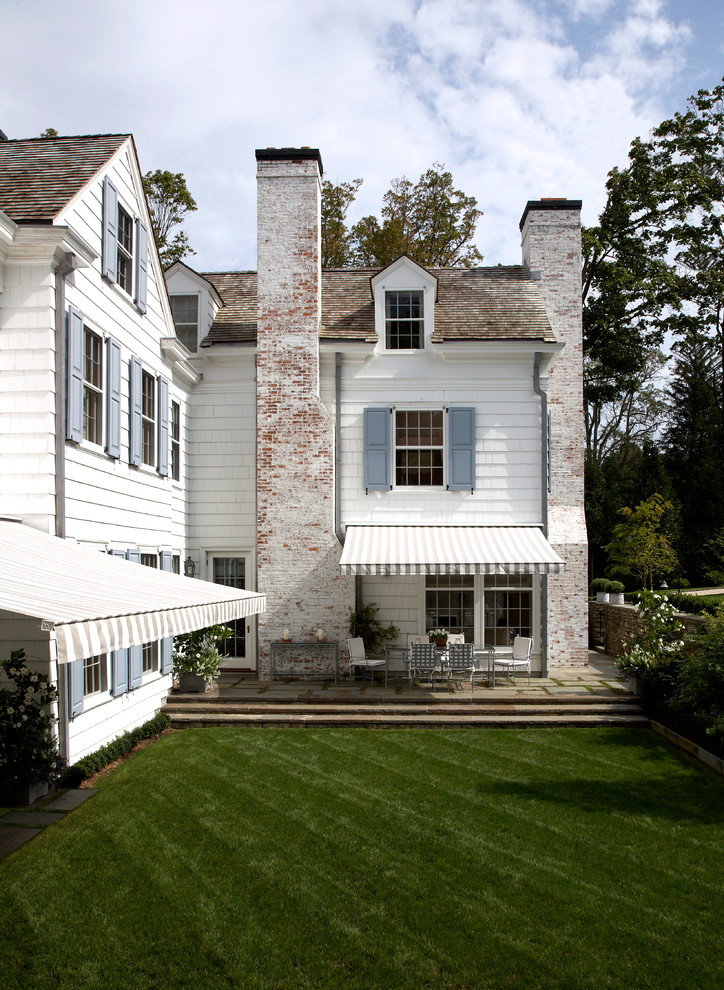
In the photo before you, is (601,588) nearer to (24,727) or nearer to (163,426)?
(163,426)

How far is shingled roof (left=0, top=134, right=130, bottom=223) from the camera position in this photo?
11125 millimetres

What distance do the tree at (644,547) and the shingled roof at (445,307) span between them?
33.5 feet

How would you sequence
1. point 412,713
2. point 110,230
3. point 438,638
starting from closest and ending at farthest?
point 110,230 < point 412,713 < point 438,638

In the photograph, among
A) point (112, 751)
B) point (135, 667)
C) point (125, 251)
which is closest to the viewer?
point (112, 751)

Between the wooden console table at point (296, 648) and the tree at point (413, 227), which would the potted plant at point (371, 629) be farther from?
the tree at point (413, 227)

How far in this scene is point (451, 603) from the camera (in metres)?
18.3

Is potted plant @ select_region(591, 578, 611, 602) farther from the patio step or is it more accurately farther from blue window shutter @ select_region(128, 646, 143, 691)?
blue window shutter @ select_region(128, 646, 143, 691)

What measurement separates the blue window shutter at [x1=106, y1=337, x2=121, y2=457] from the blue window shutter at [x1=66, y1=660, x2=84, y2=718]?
369cm

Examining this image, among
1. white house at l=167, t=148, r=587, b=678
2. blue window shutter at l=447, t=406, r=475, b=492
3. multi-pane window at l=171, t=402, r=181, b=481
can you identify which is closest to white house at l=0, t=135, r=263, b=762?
multi-pane window at l=171, t=402, r=181, b=481

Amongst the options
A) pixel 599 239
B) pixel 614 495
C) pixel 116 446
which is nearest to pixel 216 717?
pixel 116 446

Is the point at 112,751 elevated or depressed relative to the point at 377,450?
depressed

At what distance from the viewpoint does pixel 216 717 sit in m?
14.6

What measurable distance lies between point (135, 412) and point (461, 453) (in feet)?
25.5

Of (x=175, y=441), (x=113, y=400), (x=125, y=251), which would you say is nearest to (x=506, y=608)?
(x=175, y=441)
